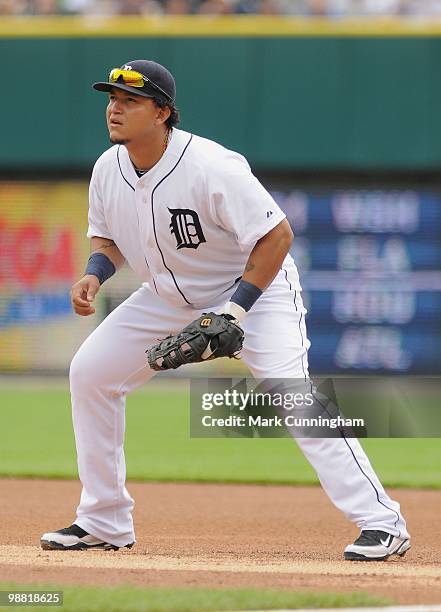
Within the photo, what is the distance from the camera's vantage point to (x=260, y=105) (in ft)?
42.8

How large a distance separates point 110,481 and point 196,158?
1209mm

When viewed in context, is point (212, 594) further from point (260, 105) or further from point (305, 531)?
point (260, 105)

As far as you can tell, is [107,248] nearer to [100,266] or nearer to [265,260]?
[100,266]

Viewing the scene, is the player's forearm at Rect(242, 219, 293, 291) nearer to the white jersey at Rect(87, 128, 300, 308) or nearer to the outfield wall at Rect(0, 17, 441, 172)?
the white jersey at Rect(87, 128, 300, 308)

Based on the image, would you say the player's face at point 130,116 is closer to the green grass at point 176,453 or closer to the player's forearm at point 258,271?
the player's forearm at point 258,271

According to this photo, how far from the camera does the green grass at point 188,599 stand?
3.37 metres

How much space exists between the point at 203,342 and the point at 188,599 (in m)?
1.06

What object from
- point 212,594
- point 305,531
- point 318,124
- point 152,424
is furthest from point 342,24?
point 212,594

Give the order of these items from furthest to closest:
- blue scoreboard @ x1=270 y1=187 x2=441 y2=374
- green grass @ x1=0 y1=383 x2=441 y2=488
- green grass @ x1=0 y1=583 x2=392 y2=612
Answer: blue scoreboard @ x1=270 y1=187 x2=441 y2=374, green grass @ x1=0 y1=383 x2=441 y2=488, green grass @ x1=0 y1=583 x2=392 y2=612

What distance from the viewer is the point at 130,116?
4426 mm

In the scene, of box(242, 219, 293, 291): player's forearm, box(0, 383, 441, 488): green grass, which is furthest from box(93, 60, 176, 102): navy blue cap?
box(0, 383, 441, 488): green grass

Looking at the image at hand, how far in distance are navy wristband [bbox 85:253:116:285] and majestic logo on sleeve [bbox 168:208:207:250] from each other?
41 centimetres

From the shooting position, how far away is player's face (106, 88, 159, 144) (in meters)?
4.41

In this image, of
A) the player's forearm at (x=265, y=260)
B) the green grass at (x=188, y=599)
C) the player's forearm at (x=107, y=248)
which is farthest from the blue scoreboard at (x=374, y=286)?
the green grass at (x=188, y=599)
